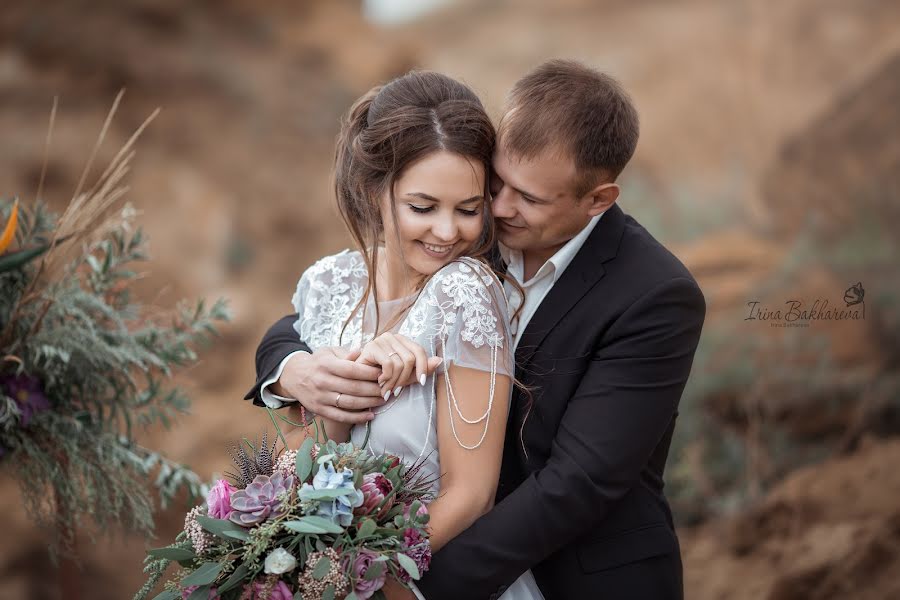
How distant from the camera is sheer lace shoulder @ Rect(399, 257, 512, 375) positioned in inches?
95.0

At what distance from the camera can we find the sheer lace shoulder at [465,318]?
241cm

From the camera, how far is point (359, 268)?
9.64 feet

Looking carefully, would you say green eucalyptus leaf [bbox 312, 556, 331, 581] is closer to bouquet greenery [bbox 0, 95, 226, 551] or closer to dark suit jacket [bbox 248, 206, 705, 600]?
dark suit jacket [bbox 248, 206, 705, 600]

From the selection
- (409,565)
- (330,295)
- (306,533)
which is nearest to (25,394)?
(330,295)

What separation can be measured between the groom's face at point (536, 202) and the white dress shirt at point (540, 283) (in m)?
0.04

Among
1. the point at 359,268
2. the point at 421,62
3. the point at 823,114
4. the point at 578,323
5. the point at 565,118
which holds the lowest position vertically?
the point at 578,323

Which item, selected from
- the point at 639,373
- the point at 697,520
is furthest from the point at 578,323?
the point at 697,520

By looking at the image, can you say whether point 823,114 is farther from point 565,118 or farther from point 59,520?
point 59,520

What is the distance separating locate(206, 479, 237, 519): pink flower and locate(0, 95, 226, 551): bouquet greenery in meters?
0.99

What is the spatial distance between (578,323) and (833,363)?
4.28m

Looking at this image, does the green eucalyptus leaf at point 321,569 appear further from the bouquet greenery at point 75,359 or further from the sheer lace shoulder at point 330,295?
the bouquet greenery at point 75,359

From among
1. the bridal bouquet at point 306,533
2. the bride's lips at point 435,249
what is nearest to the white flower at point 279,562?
the bridal bouquet at point 306,533

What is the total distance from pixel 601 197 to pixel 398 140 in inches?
24.0

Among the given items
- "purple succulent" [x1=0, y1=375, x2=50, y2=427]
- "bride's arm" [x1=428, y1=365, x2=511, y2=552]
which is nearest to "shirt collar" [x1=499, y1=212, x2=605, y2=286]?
"bride's arm" [x1=428, y1=365, x2=511, y2=552]
